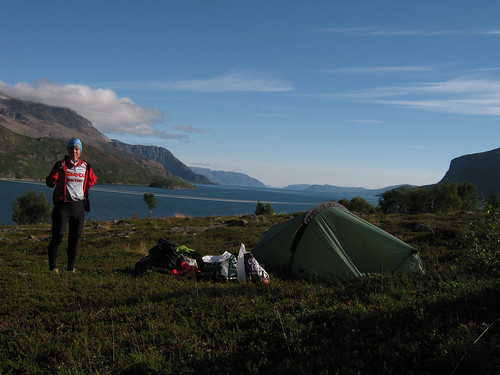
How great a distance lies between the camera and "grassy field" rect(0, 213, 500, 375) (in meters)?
3.54

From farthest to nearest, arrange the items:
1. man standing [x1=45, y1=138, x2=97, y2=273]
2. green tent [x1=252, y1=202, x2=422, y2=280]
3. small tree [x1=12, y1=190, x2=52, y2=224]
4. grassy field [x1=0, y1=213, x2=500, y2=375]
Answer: small tree [x1=12, y1=190, x2=52, y2=224] → green tent [x1=252, y1=202, x2=422, y2=280] → man standing [x1=45, y1=138, x2=97, y2=273] → grassy field [x1=0, y1=213, x2=500, y2=375]

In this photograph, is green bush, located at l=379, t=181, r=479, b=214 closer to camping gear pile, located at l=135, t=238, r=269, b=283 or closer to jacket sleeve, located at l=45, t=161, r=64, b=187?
camping gear pile, located at l=135, t=238, r=269, b=283

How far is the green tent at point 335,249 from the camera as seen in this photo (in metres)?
8.88

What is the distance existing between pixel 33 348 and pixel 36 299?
240cm

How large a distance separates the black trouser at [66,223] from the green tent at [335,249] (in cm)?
574

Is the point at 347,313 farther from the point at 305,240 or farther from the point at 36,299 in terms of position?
the point at 36,299

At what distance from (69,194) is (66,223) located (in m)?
0.75

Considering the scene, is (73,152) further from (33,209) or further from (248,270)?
(33,209)

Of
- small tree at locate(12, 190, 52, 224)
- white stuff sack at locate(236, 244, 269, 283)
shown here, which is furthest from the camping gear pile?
small tree at locate(12, 190, 52, 224)

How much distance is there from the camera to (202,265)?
9.07 meters

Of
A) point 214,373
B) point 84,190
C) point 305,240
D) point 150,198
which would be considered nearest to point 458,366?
point 214,373

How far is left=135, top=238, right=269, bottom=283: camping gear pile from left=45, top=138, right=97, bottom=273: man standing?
2.09 metres

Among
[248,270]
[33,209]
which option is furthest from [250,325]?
[33,209]

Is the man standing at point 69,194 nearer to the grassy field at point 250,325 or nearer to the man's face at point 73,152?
the man's face at point 73,152
